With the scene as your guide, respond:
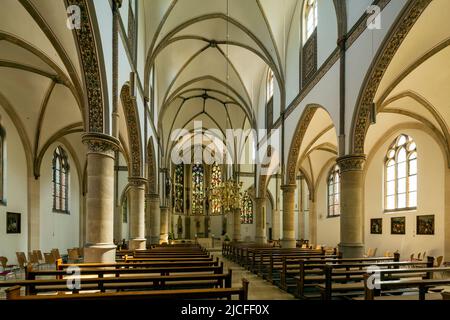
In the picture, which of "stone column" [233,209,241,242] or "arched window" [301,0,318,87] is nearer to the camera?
"arched window" [301,0,318,87]

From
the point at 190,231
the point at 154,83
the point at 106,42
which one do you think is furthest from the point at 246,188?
the point at 106,42

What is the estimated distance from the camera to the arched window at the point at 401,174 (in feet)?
57.2

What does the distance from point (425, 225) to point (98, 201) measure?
14.4 metres

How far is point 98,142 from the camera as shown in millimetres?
8453

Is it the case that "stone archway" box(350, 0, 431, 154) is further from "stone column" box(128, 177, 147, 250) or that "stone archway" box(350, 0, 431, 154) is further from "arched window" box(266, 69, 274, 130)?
"arched window" box(266, 69, 274, 130)

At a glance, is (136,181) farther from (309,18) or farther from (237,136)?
(237,136)

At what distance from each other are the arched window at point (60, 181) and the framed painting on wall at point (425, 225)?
18.7m

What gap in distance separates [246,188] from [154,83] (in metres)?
15.5

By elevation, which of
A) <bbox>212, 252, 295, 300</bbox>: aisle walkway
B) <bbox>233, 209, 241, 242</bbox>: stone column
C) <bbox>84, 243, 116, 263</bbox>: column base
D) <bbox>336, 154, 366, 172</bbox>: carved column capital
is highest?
<bbox>336, 154, 366, 172</bbox>: carved column capital

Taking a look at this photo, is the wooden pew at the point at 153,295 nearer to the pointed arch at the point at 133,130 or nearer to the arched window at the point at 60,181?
the pointed arch at the point at 133,130

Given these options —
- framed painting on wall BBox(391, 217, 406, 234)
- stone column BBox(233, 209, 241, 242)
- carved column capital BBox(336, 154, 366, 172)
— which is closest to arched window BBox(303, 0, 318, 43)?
carved column capital BBox(336, 154, 366, 172)

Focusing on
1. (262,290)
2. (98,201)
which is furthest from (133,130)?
(262,290)

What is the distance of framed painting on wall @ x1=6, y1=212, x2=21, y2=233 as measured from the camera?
15.1 m

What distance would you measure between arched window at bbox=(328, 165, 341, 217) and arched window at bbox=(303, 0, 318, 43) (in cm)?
1229
